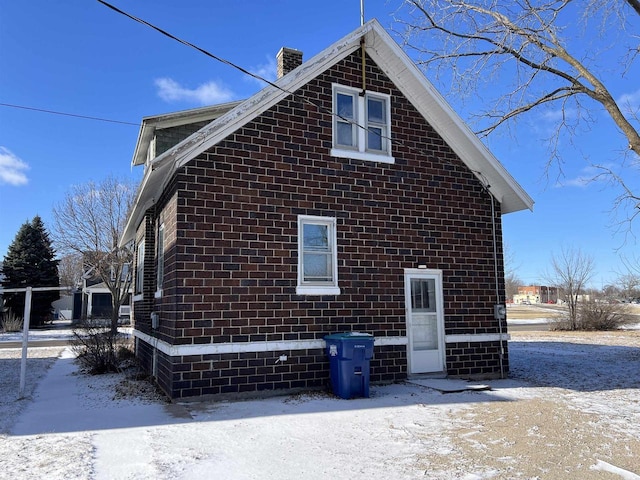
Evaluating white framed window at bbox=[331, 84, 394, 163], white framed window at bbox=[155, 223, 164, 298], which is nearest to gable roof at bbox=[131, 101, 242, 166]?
white framed window at bbox=[155, 223, 164, 298]

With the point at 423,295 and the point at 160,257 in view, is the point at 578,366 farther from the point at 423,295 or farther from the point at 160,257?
the point at 160,257

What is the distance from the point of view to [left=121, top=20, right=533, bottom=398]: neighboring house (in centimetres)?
914

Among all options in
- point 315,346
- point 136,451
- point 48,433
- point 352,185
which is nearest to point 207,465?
point 136,451

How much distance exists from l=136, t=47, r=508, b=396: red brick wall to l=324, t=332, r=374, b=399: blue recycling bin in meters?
0.77

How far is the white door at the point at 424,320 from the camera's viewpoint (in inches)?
429

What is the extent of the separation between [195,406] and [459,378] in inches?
227

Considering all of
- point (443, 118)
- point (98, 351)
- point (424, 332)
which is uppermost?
point (443, 118)

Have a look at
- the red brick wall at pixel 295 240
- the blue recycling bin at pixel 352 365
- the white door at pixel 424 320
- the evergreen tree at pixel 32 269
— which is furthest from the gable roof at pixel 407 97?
the evergreen tree at pixel 32 269

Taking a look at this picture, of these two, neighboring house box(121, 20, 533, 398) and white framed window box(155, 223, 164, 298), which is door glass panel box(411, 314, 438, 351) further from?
white framed window box(155, 223, 164, 298)

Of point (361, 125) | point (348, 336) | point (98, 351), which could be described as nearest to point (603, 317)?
point (361, 125)

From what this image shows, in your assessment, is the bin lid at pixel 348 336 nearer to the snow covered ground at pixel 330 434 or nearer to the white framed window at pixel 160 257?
the snow covered ground at pixel 330 434

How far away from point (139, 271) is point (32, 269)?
31.7m

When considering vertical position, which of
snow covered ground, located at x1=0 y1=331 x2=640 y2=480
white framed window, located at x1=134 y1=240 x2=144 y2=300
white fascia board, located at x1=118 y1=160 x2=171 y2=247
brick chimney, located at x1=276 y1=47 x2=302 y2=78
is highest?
brick chimney, located at x1=276 y1=47 x2=302 y2=78

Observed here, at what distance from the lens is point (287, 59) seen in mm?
12711
